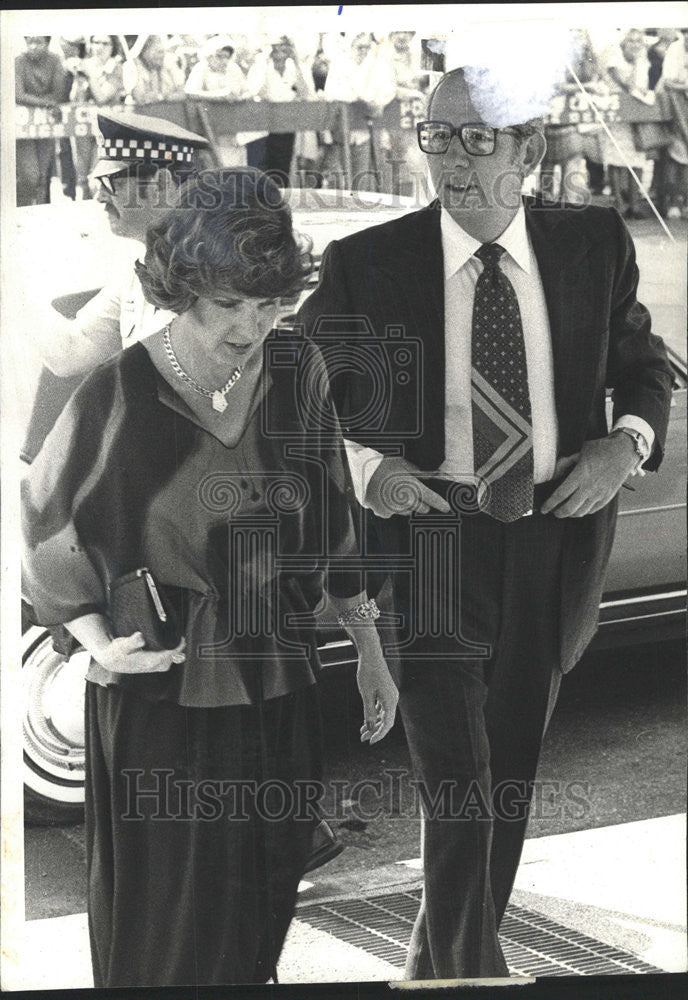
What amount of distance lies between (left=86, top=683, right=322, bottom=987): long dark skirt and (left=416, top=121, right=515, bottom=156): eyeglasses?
5.28 feet

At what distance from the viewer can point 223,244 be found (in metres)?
3.99

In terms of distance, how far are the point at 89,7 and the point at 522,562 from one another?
2.04 metres

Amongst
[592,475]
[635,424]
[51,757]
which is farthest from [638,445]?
[51,757]

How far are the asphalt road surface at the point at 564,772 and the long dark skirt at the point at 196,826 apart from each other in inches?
3.2

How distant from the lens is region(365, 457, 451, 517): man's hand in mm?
4055

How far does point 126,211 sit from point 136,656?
1282 millimetres

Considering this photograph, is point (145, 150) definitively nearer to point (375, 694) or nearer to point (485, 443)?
point (485, 443)

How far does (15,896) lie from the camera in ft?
13.7

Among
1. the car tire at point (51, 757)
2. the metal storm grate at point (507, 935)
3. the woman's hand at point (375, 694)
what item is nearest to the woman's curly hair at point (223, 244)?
the woman's hand at point (375, 694)

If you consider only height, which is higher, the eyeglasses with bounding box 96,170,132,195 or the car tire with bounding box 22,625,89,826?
the eyeglasses with bounding box 96,170,132,195

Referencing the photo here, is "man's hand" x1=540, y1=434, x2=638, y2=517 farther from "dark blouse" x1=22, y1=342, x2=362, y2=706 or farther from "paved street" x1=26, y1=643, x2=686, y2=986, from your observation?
"dark blouse" x1=22, y1=342, x2=362, y2=706

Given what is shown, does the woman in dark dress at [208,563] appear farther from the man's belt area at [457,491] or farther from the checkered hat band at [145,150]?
the man's belt area at [457,491]

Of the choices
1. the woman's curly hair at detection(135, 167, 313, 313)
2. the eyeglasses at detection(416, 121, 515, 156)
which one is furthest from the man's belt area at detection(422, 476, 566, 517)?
the eyeglasses at detection(416, 121, 515, 156)

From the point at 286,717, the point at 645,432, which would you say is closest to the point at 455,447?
the point at 645,432
